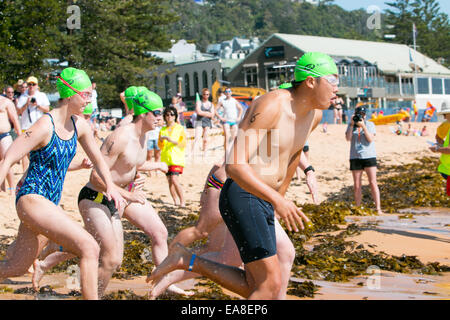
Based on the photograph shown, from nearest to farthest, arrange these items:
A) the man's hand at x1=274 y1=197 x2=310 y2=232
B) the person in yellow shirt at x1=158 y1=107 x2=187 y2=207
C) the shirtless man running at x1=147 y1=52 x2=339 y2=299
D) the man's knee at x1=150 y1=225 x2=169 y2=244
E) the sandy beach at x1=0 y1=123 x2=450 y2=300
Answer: the man's hand at x1=274 y1=197 x2=310 y2=232 < the shirtless man running at x1=147 y1=52 x2=339 y2=299 < the man's knee at x1=150 y1=225 x2=169 y2=244 < the sandy beach at x1=0 y1=123 x2=450 y2=300 < the person in yellow shirt at x1=158 y1=107 x2=187 y2=207

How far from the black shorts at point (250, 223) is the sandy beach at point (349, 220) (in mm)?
1711

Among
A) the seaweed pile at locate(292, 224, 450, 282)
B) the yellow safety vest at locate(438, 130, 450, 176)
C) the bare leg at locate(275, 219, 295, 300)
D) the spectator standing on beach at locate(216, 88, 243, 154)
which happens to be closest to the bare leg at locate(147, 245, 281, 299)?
the bare leg at locate(275, 219, 295, 300)

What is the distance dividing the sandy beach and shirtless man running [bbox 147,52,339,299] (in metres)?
1.64

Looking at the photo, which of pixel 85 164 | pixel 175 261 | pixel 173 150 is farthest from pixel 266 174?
pixel 173 150

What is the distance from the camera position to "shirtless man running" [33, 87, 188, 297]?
15.9 feet

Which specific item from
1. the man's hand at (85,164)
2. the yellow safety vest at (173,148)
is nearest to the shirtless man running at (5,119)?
the yellow safety vest at (173,148)

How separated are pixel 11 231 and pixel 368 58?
5926 centimetres

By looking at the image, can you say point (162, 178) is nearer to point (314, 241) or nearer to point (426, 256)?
point (314, 241)

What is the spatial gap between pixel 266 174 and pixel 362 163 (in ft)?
21.3

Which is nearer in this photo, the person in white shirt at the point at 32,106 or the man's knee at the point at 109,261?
the man's knee at the point at 109,261

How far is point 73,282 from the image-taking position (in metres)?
5.93

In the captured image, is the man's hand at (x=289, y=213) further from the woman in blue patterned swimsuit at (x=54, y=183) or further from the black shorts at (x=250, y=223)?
the woman in blue patterned swimsuit at (x=54, y=183)

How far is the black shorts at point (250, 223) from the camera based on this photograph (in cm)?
372

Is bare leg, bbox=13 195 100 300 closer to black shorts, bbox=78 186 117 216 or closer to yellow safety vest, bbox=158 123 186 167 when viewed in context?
black shorts, bbox=78 186 117 216
